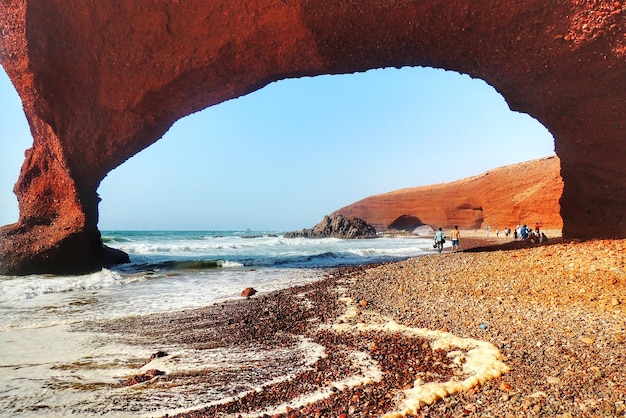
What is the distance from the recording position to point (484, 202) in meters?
36.4

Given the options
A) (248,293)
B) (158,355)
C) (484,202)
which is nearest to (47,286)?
(248,293)

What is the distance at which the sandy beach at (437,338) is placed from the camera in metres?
2.38

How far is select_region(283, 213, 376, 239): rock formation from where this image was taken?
3756cm

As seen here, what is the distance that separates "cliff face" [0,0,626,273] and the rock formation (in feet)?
87.4

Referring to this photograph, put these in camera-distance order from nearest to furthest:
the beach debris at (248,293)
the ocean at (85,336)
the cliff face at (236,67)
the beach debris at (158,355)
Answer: the ocean at (85,336), the beach debris at (158,355), the beach debris at (248,293), the cliff face at (236,67)

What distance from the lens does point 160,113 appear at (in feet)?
38.3

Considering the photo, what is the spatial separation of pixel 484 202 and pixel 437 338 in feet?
119

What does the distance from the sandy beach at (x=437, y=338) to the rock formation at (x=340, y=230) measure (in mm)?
30842

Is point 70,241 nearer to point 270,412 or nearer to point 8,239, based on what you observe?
point 8,239

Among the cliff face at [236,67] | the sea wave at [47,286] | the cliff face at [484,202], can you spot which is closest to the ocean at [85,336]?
the sea wave at [47,286]

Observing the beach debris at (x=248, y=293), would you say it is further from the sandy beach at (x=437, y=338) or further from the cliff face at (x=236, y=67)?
the cliff face at (x=236, y=67)

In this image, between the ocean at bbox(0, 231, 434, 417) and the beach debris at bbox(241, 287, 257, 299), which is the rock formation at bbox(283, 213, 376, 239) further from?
the beach debris at bbox(241, 287, 257, 299)

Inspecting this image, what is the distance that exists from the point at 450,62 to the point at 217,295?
24.2 feet

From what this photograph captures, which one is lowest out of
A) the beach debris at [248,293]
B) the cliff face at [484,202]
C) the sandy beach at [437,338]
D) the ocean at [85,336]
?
the ocean at [85,336]
